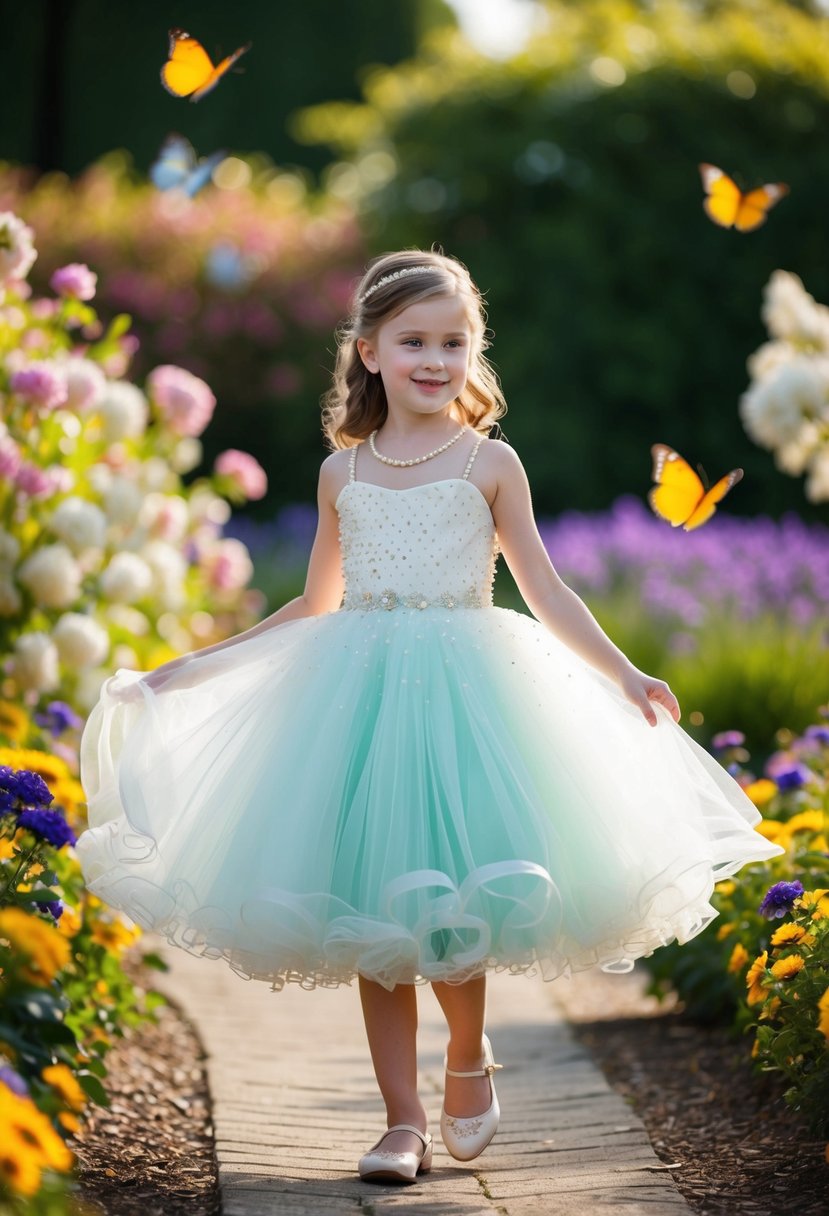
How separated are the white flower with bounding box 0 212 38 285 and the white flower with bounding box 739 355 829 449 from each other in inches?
88.6

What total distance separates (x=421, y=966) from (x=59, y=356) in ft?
9.34

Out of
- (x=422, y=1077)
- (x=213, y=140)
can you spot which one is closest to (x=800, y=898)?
(x=422, y=1077)

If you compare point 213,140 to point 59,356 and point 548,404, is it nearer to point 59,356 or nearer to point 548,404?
point 548,404

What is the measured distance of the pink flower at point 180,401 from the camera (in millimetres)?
5191

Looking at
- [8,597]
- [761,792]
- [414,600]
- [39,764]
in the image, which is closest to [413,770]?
[414,600]

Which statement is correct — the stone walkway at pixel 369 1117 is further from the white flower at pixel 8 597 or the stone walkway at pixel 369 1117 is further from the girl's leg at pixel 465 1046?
the white flower at pixel 8 597

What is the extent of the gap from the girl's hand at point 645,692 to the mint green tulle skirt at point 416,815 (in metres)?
0.05

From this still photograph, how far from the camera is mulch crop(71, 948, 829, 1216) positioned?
266 centimetres

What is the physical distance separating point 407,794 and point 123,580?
85.7 inches

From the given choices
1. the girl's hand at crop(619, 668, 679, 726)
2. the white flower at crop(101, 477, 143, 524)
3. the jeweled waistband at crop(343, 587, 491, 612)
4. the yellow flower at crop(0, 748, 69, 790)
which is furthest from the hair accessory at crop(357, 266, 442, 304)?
the white flower at crop(101, 477, 143, 524)

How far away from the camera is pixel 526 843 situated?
2578 mm

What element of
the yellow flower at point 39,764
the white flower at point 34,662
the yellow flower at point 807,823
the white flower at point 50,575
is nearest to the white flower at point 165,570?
the white flower at point 50,575

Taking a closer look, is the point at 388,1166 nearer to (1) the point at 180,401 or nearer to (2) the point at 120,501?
(2) the point at 120,501

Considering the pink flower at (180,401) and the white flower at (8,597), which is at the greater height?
the pink flower at (180,401)
